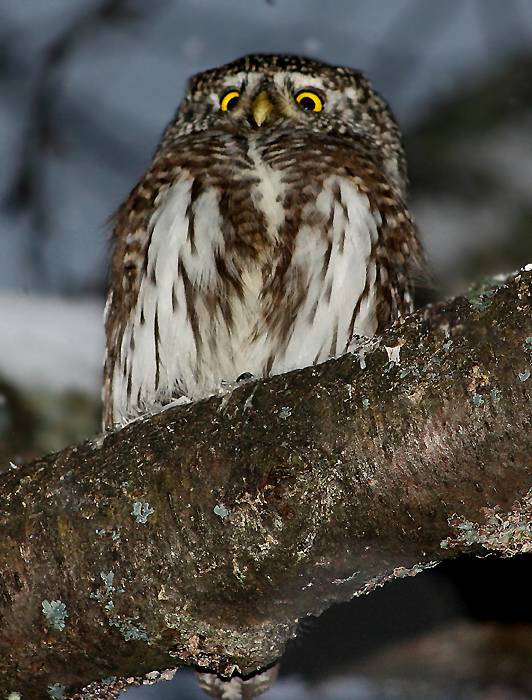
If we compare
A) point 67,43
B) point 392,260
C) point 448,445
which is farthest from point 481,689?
point 67,43

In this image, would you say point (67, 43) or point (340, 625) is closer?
point (340, 625)

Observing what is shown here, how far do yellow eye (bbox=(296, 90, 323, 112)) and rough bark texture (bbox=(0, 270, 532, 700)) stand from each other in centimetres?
189

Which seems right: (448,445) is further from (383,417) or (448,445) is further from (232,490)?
(232,490)

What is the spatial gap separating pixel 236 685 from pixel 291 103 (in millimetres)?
1981

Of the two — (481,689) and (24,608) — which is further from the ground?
(24,608)

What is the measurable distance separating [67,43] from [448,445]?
3.52 metres

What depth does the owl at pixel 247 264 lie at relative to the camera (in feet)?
10.7

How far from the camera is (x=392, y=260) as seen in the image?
341 centimetres

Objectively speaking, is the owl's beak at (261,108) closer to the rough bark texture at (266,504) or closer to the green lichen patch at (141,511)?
the rough bark texture at (266,504)

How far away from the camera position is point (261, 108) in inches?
150

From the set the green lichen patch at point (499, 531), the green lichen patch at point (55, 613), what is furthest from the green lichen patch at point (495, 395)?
the green lichen patch at point (55, 613)

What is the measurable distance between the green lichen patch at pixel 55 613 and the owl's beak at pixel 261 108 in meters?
1.97

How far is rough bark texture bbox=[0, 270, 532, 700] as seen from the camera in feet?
6.60

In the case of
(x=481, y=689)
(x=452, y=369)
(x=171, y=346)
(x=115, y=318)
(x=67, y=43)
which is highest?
(x=67, y=43)
